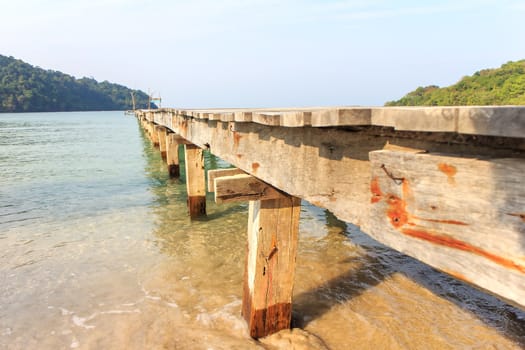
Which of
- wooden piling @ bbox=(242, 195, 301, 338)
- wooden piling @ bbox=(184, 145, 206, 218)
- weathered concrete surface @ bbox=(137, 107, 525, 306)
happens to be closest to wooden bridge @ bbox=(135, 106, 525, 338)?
weathered concrete surface @ bbox=(137, 107, 525, 306)

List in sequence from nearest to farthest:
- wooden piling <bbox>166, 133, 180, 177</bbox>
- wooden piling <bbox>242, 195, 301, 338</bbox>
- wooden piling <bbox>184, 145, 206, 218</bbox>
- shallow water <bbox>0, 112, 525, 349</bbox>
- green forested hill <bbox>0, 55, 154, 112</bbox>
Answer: wooden piling <bbox>242, 195, 301, 338</bbox>
shallow water <bbox>0, 112, 525, 349</bbox>
wooden piling <bbox>184, 145, 206, 218</bbox>
wooden piling <bbox>166, 133, 180, 177</bbox>
green forested hill <bbox>0, 55, 154, 112</bbox>

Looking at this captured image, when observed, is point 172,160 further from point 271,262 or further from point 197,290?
point 271,262

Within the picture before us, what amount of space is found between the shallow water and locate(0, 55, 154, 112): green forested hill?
128463 millimetres

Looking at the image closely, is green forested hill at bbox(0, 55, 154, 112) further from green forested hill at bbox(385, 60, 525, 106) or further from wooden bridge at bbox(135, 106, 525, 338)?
wooden bridge at bbox(135, 106, 525, 338)

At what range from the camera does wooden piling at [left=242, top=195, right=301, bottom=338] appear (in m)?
3.44

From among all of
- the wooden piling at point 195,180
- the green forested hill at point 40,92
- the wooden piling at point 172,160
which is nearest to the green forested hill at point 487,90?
the wooden piling at point 172,160

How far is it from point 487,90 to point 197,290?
112ft

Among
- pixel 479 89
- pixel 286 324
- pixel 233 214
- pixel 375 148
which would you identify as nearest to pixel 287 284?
pixel 286 324

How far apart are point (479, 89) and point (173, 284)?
34905 mm

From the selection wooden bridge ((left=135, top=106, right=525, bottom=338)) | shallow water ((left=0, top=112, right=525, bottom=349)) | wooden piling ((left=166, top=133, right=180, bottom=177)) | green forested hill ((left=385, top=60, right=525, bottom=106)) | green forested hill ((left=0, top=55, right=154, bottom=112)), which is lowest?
shallow water ((left=0, top=112, right=525, bottom=349))

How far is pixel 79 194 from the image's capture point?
11.0 meters

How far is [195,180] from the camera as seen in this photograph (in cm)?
805

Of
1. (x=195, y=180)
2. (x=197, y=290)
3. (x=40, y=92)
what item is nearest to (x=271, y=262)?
(x=197, y=290)

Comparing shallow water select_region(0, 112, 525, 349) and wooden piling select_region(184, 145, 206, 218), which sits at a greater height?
wooden piling select_region(184, 145, 206, 218)
